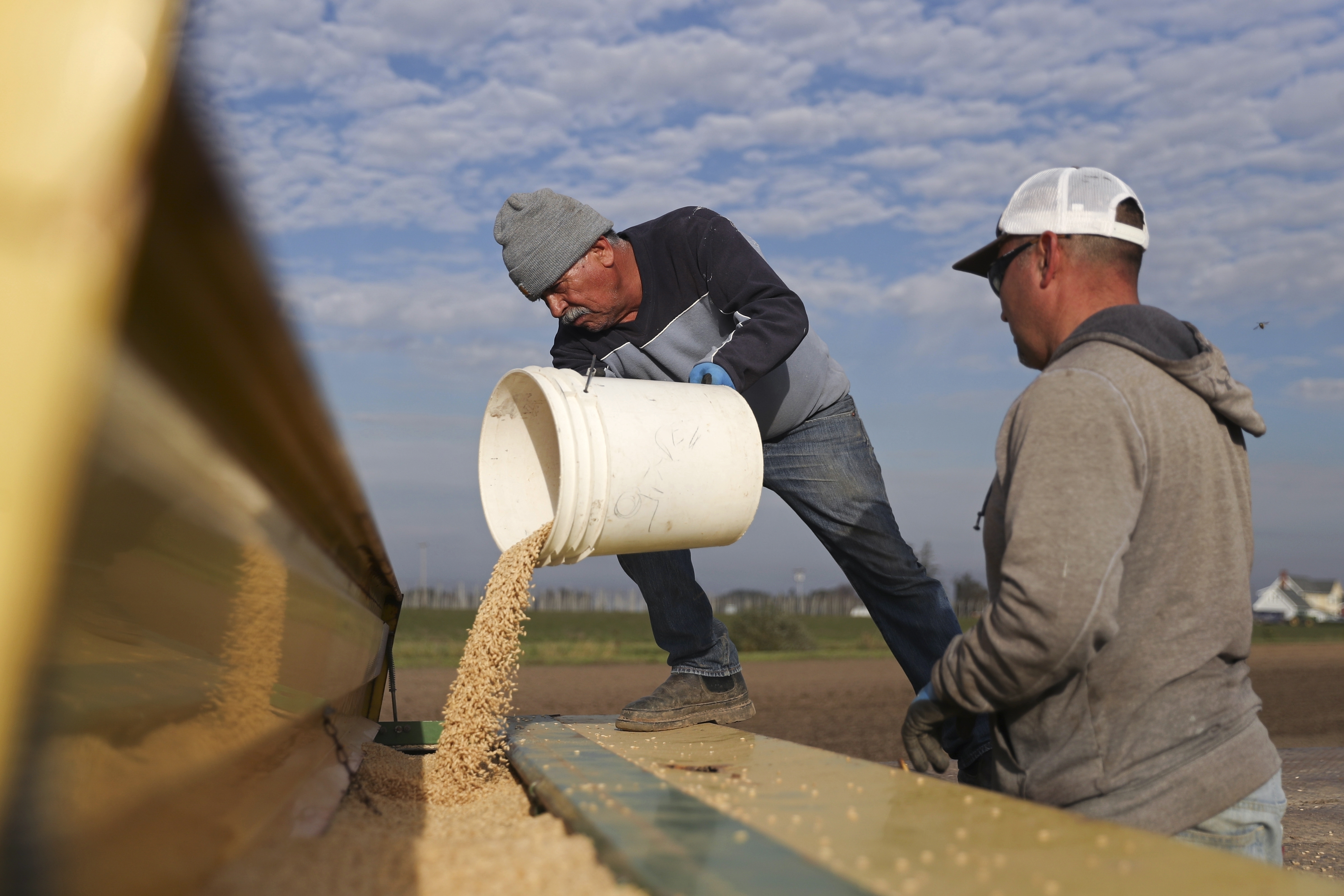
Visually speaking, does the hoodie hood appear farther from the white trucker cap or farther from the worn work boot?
the worn work boot

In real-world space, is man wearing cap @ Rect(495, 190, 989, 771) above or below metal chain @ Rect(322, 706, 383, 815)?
above

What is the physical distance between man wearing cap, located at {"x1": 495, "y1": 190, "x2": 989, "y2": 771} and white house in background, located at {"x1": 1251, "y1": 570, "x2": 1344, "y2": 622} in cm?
8430

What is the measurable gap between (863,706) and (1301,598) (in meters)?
77.3

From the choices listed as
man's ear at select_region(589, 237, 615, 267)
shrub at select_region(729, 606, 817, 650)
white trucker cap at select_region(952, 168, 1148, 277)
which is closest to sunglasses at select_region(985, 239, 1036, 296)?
white trucker cap at select_region(952, 168, 1148, 277)

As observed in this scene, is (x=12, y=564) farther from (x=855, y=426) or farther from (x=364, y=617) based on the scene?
(x=855, y=426)

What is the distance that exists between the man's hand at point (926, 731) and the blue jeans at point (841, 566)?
56 cm

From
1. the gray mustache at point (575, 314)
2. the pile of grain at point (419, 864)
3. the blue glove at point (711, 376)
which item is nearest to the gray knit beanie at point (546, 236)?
the gray mustache at point (575, 314)

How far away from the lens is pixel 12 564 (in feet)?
2.24

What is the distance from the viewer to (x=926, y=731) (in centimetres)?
239

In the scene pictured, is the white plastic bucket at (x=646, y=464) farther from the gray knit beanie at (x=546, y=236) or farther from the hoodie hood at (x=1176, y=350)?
the hoodie hood at (x=1176, y=350)

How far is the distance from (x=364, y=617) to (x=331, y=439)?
1789mm

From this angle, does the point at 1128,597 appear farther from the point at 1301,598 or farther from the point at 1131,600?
the point at 1301,598

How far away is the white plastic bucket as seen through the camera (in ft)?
8.90

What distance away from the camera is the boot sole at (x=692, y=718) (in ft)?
11.7
